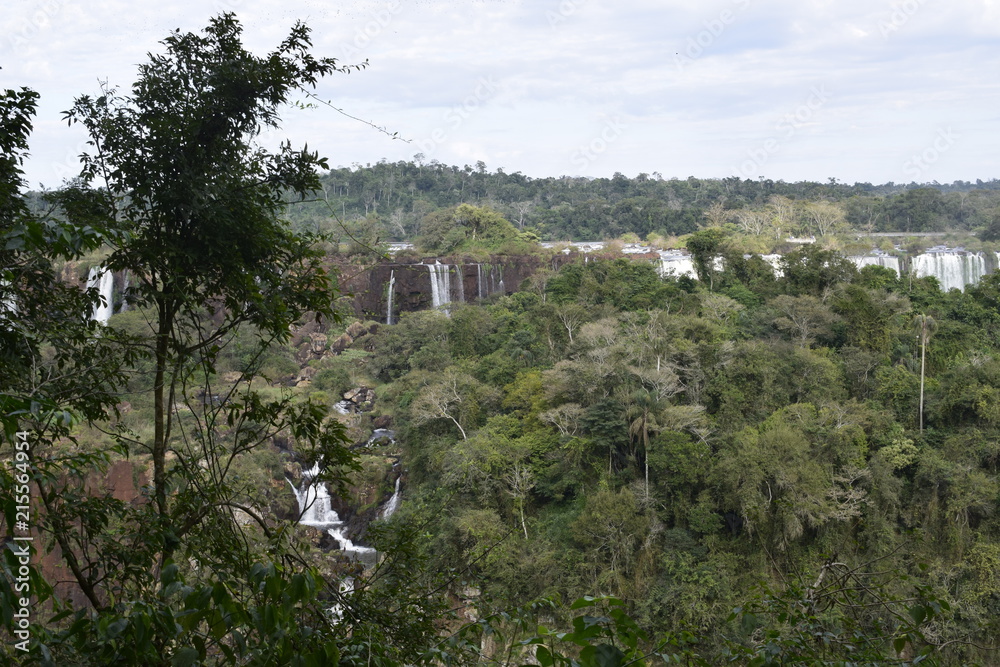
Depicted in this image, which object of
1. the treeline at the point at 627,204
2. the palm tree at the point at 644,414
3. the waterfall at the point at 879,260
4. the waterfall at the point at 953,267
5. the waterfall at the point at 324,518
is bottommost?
the waterfall at the point at 324,518

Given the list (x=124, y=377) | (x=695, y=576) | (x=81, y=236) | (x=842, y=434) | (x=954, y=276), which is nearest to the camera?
(x=81, y=236)

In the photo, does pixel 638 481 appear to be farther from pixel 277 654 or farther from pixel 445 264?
pixel 445 264

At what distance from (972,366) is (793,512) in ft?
16.8

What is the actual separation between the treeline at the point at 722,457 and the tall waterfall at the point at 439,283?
26.4 feet

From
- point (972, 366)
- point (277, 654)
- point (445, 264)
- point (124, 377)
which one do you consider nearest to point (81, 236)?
point (124, 377)

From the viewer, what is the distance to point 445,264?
2517cm

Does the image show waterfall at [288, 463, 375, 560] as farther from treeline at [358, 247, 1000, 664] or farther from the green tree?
the green tree

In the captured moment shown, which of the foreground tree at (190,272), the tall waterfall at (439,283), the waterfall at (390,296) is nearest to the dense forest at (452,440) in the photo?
the foreground tree at (190,272)

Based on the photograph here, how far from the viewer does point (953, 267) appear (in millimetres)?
24438

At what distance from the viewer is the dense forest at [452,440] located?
2133mm

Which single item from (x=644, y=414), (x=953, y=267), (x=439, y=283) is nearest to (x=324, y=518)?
(x=644, y=414)

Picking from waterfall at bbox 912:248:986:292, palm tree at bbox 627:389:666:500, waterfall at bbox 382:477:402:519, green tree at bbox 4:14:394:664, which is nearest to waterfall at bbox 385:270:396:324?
waterfall at bbox 382:477:402:519

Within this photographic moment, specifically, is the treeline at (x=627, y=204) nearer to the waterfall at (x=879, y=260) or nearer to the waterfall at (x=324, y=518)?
the waterfall at (x=879, y=260)

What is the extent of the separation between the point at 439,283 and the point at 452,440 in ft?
36.6
